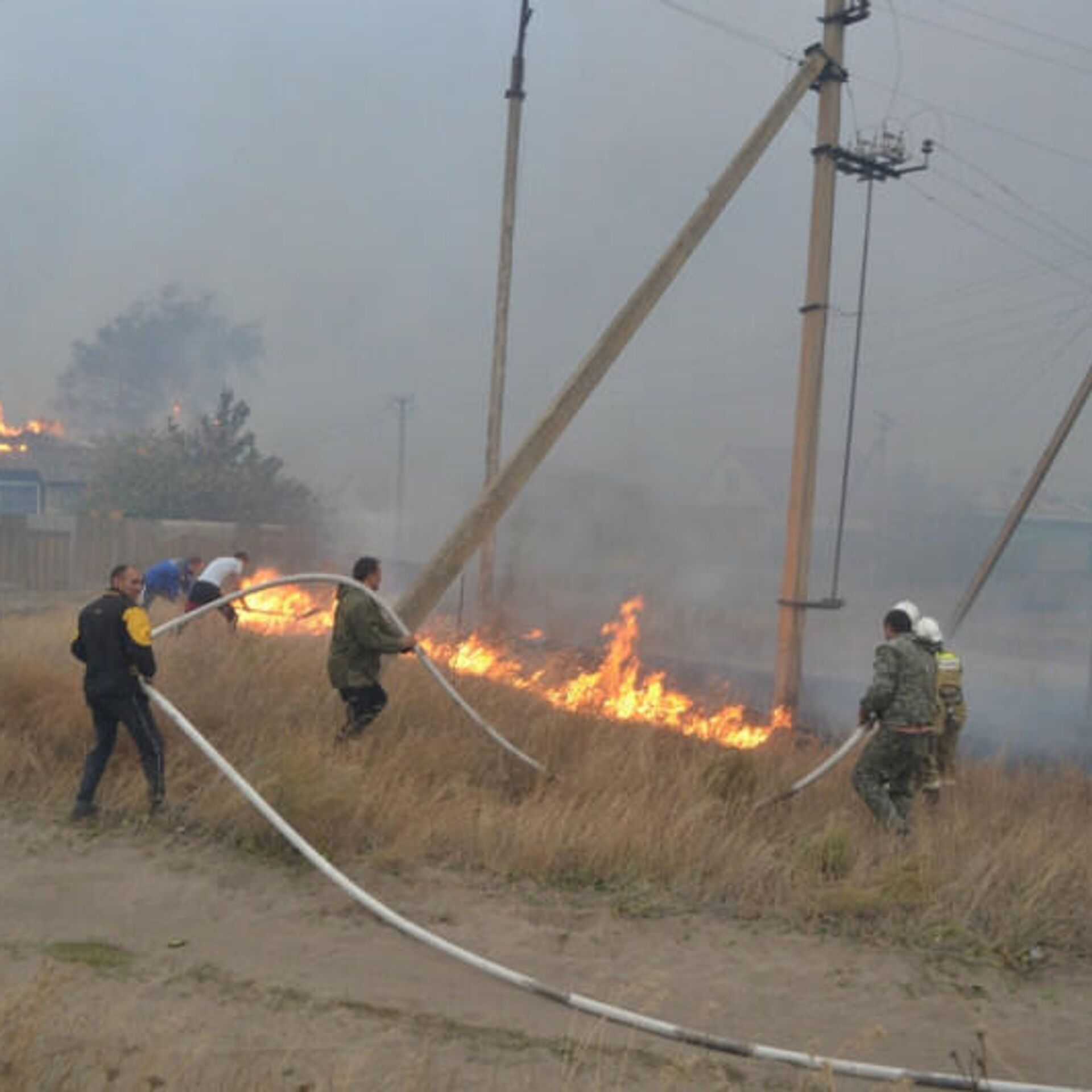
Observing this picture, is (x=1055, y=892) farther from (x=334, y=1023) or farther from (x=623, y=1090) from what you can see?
(x=334, y=1023)

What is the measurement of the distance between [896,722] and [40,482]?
43.4 m

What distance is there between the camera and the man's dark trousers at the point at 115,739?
5.57 metres

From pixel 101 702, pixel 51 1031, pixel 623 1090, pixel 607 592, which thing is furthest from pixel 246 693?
pixel 607 592

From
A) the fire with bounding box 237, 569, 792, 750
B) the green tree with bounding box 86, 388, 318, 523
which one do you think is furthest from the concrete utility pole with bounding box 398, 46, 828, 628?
the green tree with bounding box 86, 388, 318, 523

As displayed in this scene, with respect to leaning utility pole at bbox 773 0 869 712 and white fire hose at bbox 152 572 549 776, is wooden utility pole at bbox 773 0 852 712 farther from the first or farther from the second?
white fire hose at bbox 152 572 549 776

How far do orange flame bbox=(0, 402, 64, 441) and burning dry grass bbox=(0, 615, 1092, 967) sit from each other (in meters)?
43.2

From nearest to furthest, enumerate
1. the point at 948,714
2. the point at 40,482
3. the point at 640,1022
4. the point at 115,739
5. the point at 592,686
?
the point at 640,1022, the point at 115,739, the point at 948,714, the point at 592,686, the point at 40,482

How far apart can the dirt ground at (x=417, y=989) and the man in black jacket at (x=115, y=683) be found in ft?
1.49

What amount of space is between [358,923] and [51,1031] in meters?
1.52

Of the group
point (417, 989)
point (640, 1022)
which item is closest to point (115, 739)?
point (417, 989)

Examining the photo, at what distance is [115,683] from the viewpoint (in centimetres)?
551

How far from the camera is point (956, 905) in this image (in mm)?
4781

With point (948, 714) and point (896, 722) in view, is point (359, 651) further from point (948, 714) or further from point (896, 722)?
point (948, 714)

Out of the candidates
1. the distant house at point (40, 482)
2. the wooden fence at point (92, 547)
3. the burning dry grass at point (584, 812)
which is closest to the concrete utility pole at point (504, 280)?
the burning dry grass at point (584, 812)
